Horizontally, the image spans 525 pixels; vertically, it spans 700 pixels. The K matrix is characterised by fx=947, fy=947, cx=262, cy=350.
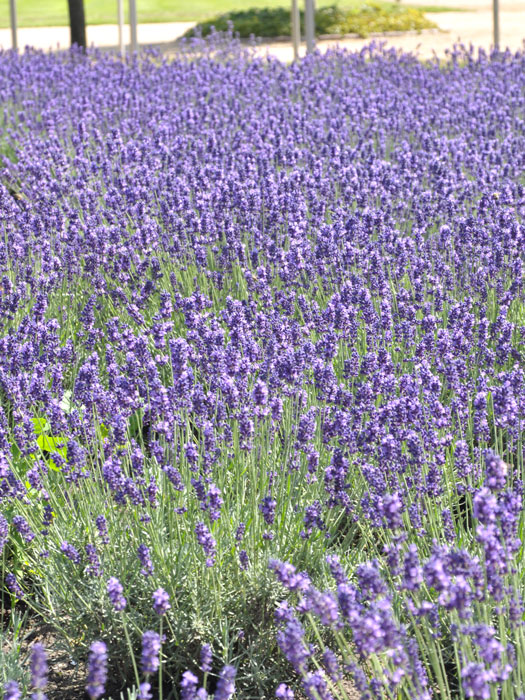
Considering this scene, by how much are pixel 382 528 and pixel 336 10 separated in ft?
60.3

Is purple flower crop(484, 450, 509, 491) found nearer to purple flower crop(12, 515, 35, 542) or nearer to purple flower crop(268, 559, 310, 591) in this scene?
purple flower crop(268, 559, 310, 591)

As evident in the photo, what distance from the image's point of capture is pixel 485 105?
25.7ft

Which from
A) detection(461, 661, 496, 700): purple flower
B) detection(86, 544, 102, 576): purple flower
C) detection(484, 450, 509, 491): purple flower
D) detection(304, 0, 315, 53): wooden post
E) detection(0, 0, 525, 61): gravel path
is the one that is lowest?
detection(86, 544, 102, 576): purple flower

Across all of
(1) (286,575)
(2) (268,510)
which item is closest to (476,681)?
(1) (286,575)

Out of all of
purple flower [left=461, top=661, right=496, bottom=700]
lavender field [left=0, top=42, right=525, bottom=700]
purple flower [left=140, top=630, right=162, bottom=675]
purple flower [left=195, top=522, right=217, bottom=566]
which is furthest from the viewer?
purple flower [left=195, top=522, right=217, bottom=566]

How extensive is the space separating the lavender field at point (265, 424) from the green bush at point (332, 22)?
12407 millimetres

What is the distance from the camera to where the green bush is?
18562 millimetres

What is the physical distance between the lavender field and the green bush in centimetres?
1241

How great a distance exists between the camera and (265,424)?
126 inches

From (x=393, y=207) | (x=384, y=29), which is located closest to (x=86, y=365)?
(x=393, y=207)

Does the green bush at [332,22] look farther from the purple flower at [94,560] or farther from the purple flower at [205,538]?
the purple flower at [205,538]

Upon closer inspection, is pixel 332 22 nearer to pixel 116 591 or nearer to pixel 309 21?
pixel 309 21

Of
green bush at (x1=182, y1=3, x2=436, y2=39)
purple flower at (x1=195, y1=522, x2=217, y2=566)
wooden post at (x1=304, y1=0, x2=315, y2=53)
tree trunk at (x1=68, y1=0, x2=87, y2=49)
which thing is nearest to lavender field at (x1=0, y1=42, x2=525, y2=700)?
purple flower at (x1=195, y1=522, x2=217, y2=566)

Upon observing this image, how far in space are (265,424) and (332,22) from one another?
17158 millimetres
